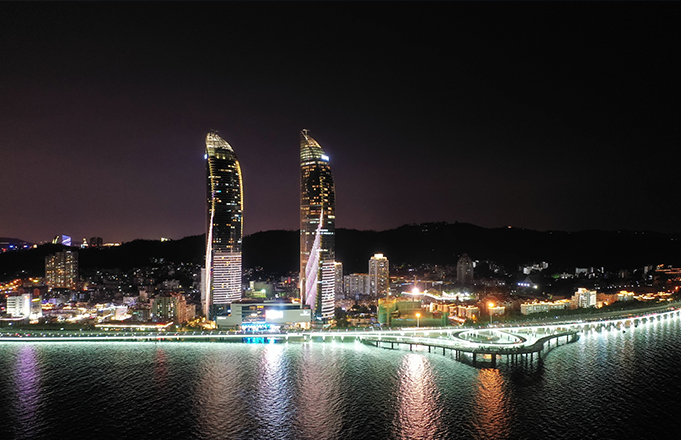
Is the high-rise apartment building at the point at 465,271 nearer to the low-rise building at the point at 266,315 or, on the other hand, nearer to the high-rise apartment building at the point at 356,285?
the high-rise apartment building at the point at 356,285

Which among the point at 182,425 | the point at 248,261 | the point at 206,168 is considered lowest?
the point at 182,425

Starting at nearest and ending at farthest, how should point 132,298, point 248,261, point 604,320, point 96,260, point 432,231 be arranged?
1. point 604,320
2. point 132,298
3. point 96,260
4. point 248,261
5. point 432,231

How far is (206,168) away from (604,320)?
1050 inches

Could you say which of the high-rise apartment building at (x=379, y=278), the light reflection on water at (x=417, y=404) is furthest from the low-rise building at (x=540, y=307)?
the light reflection on water at (x=417, y=404)

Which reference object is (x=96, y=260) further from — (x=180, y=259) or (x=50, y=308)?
(x=50, y=308)

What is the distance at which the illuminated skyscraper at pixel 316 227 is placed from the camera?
3066 centimetres

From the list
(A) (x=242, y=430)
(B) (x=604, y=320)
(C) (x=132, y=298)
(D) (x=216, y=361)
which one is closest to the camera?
(A) (x=242, y=430)

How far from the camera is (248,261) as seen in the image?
5791cm


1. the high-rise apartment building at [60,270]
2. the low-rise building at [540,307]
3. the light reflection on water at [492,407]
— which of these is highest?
the high-rise apartment building at [60,270]

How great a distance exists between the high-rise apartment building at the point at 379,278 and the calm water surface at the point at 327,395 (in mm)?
20313

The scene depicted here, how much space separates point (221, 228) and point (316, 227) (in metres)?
6.46

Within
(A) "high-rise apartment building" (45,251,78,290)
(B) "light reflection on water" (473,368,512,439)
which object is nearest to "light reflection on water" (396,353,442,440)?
(B) "light reflection on water" (473,368,512,439)

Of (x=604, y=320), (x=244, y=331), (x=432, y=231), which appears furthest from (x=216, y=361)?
(x=432, y=231)

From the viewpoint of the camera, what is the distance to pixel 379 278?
41.8 meters
